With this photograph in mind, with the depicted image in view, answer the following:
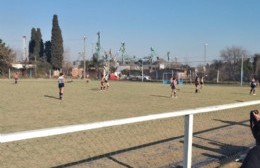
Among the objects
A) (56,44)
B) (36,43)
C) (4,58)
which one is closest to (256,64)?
(56,44)

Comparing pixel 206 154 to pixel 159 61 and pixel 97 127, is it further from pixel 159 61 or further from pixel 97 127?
pixel 159 61

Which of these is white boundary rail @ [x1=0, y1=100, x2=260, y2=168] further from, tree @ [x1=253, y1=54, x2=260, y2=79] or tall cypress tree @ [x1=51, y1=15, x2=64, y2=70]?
tall cypress tree @ [x1=51, y1=15, x2=64, y2=70]

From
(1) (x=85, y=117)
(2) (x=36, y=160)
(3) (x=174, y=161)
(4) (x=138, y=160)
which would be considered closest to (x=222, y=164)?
(3) (x=174, y=161)

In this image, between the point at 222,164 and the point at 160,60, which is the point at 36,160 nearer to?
the point at 222,164

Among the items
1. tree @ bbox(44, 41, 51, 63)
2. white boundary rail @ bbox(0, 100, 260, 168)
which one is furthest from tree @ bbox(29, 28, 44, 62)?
white boundary rail @ bbox(0, 100, 260, 168)

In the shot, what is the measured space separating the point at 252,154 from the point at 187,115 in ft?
8.21

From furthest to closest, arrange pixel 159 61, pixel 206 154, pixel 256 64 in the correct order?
pixel 159 61 < pixel 256 64 < pixel 206 154

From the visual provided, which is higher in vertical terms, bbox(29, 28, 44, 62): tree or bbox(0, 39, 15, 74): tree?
bbox(29, 28, 44, 62): tree

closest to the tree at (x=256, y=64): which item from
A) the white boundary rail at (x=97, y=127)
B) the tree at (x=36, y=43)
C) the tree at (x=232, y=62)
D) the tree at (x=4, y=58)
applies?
the tree at (x=232, y=62)

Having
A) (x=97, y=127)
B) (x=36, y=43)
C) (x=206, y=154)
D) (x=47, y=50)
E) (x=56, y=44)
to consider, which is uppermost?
(x=36, y=43)

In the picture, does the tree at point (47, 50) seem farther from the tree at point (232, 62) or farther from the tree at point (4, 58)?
the tree at point (232, 62)

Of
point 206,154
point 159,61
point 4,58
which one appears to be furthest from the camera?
point 159,61

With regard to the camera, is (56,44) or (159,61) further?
(159,61)

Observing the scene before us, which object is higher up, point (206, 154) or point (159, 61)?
point (159, 61)
